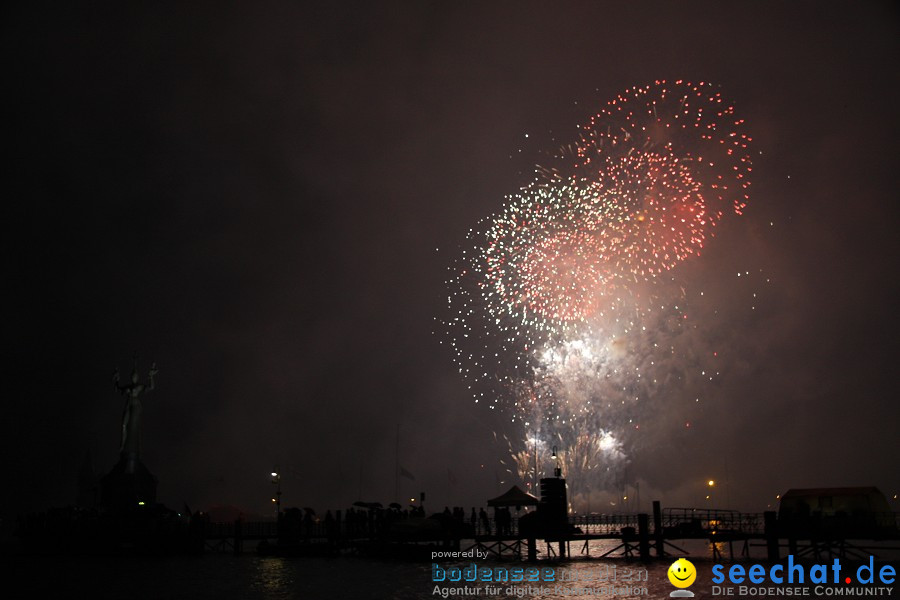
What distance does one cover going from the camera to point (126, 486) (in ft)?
255

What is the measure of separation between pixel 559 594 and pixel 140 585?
23.5 m

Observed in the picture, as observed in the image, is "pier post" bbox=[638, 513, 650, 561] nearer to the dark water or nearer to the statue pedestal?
the dark water

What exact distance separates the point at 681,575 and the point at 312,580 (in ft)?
65.7

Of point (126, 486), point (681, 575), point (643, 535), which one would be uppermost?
point (126, 486)

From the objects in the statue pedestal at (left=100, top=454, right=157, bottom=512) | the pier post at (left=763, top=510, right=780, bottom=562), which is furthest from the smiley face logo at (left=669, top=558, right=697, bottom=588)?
→ the statue pedestal at (left=100, top=454, right=157, bottom=512)

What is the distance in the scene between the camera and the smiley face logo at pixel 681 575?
39750 millimetres

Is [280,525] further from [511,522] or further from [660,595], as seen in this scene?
[660,595]

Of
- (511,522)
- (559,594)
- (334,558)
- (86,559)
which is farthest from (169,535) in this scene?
(559,594)

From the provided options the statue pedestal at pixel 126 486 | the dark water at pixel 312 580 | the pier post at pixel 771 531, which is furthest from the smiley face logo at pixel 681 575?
the statue pedestal at pixel 126 486

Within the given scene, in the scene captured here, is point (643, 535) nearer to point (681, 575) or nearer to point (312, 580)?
point (681, 575)

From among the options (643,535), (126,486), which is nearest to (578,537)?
(643,535)

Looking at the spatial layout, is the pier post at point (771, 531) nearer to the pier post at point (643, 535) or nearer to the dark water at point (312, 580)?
the dark water at point (312, 580)

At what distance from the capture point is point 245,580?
4619 centimetres

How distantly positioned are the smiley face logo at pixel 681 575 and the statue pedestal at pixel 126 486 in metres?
53.6
